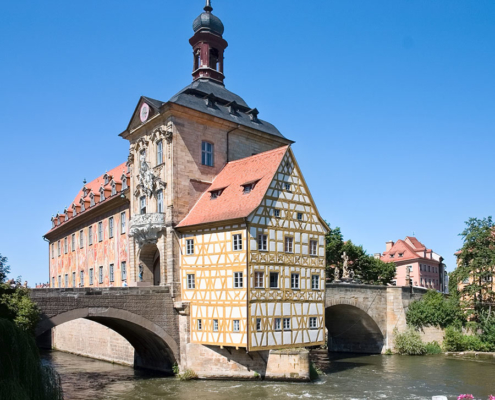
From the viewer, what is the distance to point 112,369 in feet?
108

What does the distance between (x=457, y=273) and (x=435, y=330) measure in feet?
14.6

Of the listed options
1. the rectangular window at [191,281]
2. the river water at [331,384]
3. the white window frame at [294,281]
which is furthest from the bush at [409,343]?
the rectangular window at [191,281]

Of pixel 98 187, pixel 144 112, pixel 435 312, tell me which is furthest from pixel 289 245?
pixel 98 187

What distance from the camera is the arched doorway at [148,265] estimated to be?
32.2 meters

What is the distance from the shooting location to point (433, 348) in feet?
125

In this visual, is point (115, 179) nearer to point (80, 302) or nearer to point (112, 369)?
point (112, 369)

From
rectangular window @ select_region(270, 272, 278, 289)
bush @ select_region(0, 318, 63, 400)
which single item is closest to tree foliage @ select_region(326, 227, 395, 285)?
rectangular window @ select_region(270, 272, 278, 289)

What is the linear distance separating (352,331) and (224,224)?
58.0 feet

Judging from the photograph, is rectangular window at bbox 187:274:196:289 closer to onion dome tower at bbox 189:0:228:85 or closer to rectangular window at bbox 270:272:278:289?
rectangular window at bbox 270:272:278:289

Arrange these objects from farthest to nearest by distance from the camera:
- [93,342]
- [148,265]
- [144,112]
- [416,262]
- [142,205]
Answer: [416,262] → [93,342] → [148,265] → [142,205] → [144,112]

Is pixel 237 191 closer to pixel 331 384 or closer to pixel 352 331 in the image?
pixel 331 384

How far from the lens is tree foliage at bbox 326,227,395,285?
2035 inches

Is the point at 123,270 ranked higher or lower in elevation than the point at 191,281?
higher

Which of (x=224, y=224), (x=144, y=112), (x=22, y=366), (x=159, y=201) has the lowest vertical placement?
(x=22, y=366)
